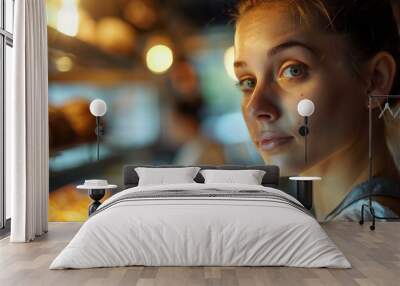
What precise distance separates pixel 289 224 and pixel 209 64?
3.54 meters

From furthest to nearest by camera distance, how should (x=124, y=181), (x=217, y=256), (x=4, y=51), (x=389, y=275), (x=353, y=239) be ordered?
(x=124, y=181) < (x=4, y=51) < (x=353, y=239) < (x=217, y=256) < (x=389, y=275)

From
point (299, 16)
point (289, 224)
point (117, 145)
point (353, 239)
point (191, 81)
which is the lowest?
point (353, 239)

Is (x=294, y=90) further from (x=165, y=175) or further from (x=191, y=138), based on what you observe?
(x=165, y=175)

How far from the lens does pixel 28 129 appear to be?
20.2ft

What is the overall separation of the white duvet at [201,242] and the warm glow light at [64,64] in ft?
11.6

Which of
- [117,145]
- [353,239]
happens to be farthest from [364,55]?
[117,145]

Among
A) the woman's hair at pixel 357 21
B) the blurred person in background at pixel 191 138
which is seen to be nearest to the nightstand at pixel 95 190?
the blurred person in background at pixel 191 138

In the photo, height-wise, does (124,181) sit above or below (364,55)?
below

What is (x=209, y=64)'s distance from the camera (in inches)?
307

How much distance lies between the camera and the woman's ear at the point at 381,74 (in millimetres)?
7691

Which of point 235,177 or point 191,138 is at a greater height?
point 191,138

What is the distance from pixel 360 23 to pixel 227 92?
6.38 ft

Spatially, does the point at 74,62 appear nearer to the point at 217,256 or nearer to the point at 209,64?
the point at 209,64

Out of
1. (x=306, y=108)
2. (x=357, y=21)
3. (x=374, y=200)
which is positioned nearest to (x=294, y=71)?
(x=306, y=108)
